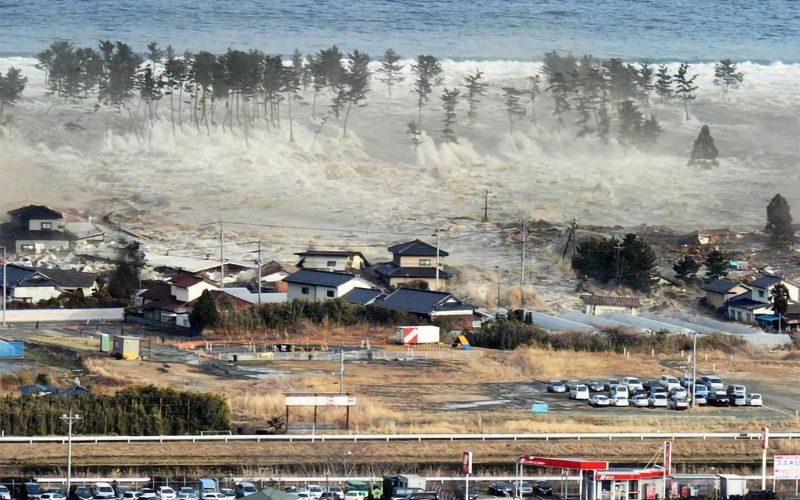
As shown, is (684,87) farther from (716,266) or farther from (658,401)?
(658,401)

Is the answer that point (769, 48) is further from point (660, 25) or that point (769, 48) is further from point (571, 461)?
point (571, 461)

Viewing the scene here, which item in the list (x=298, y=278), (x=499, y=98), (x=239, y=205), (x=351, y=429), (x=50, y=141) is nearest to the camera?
(x=351, y=429)

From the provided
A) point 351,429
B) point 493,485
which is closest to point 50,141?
point 351,429

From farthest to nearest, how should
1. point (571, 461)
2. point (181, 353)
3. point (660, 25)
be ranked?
point (660, 25) → point (181, 353) → point (571, 461)

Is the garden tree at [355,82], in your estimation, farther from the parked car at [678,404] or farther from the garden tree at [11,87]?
the parked car at [678,404]

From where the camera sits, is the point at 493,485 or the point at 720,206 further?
the point at 720,206

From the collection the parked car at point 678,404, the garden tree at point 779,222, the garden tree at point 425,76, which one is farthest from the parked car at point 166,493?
the garden tree at point 425,76

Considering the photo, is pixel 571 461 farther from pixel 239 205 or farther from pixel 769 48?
pixel 769 48
